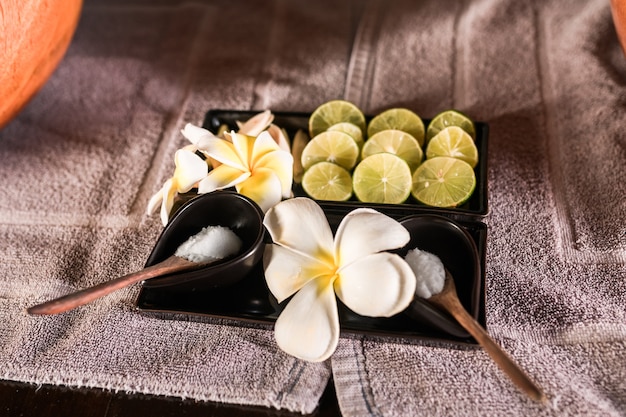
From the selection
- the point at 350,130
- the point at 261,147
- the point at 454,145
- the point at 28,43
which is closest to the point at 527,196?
the point at 454,145

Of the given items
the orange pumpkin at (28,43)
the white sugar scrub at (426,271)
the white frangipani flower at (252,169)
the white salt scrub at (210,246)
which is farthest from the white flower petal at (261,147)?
the orange pumpkin at (28,43)

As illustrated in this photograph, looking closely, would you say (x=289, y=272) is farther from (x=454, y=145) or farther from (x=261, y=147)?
(x=454, y=145)

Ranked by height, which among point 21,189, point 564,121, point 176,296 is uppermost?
point 564,121

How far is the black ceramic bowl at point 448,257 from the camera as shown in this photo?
1.85ft

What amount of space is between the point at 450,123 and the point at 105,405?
0.53 meters

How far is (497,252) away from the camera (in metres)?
0.71

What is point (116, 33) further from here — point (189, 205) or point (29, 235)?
point (189, 205)

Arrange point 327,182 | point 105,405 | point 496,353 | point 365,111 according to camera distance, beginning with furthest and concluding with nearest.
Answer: point 365,111
point 327,182
point 105,405
point 496,353

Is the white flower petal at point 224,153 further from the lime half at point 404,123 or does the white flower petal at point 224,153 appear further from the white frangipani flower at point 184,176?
the lime half at point 404,123

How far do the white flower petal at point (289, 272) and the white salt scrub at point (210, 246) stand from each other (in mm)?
47

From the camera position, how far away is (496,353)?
0.52 m

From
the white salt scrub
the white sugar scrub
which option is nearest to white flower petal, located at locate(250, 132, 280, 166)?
the white salt scrub

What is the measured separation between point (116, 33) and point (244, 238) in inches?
26.2

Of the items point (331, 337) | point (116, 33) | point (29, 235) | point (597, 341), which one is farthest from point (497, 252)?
point (116, 33)
